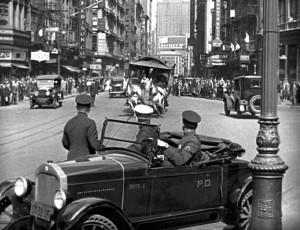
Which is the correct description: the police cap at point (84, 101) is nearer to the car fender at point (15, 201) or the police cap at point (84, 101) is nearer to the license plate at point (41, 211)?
the car fender at point (15, 201)

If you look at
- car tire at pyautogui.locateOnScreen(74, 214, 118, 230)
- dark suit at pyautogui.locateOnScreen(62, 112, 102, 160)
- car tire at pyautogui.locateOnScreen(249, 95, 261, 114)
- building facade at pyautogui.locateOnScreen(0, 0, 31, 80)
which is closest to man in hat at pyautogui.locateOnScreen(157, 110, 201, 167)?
dark suit at pyautogui.locateOnScreen(62, 112, 102, 160)

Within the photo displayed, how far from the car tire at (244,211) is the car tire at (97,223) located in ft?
5.86

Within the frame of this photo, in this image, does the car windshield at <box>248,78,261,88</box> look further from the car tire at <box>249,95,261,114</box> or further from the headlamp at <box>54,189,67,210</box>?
the headlamp at <box>54,189,67,210</box>

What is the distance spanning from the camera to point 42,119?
22.4m

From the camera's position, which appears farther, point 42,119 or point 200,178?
point 42,119

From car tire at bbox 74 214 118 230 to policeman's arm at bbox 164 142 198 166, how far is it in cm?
111

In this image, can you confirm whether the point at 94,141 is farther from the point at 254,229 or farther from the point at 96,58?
the point at 96,58

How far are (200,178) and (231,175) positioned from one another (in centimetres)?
54

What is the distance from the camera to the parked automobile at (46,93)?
96.0ft

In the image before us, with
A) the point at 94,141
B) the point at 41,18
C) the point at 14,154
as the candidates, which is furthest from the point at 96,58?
the point at 94,141

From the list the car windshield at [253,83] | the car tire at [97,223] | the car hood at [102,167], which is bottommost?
the car tire at [97,223]

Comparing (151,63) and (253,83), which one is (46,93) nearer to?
(151,63)

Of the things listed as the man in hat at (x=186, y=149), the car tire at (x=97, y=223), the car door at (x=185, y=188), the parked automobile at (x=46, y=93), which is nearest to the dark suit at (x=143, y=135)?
the man in hat at (x=186, y=149)

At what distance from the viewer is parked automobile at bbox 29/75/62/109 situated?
29250mm
